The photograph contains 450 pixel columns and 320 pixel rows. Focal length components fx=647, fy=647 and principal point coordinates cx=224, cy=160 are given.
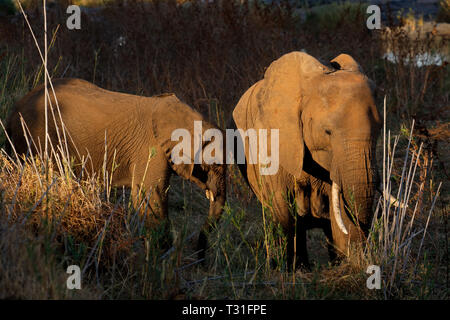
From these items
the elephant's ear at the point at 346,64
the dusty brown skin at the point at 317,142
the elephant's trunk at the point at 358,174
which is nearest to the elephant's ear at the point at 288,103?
the dusty brown skin at the point at 317,142

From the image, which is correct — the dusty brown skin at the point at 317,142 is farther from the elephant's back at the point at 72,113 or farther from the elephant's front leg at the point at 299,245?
the elephant's back at the point at 72,113

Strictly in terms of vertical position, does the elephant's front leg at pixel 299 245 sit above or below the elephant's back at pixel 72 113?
below

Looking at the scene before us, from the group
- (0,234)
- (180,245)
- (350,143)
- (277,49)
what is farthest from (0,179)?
(277,49)

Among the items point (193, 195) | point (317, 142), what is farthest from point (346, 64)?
point (193, 195)

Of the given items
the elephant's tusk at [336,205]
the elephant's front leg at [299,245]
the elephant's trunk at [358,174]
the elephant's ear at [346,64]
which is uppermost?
the elephant's ear at [346,64]

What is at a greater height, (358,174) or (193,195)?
(358,174)

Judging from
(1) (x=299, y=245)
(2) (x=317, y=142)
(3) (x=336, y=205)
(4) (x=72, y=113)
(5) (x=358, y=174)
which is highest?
(4) (x=72, y=113)

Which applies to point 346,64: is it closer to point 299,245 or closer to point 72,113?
point 299,245

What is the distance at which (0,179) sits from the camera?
14.4ft

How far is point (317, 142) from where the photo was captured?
452 centimetres

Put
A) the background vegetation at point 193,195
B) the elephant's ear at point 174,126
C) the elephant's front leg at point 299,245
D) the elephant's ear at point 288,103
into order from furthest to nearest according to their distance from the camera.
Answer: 1. the elephant's ear at point 174,126
2. the elephant's front leg at point 299,245
3. the elephant's ear at point 288,103
4. the background vegetation at point 193,195

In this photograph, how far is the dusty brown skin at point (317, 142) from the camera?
4.28 m

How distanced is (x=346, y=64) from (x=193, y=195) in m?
2.95

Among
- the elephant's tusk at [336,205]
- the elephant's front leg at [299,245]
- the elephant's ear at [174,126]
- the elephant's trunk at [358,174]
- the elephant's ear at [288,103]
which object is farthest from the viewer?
the elephant's ear at [174,126]
